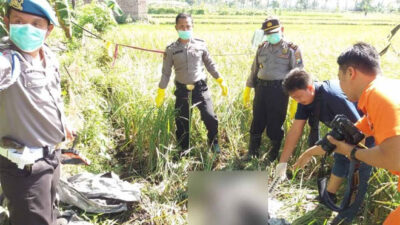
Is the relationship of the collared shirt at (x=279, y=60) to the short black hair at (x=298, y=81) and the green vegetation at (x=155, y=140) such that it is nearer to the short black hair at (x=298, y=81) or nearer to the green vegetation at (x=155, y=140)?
the green vegetation at (x=155, y=140)

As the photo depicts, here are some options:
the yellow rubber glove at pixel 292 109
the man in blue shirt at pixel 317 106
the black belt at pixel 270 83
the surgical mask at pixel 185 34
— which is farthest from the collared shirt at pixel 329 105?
the surgical mask at pixel 185 34

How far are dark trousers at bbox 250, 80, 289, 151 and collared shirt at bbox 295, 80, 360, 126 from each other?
0.53m

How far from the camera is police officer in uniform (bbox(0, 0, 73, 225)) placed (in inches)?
61.7

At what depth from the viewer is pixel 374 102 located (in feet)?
4.39

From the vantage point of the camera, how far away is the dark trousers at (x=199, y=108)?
129 inches

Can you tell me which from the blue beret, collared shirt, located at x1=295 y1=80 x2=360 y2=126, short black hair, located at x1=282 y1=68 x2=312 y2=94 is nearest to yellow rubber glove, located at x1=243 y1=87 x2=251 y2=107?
collared shirt, located at x1=295 y1=80 x2=360 y2=126

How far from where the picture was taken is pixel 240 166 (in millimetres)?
3201

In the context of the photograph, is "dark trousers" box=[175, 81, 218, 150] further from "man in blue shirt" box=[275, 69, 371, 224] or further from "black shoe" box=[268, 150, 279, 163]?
"man in blue shirt" box=[275, 69, 371, 224]

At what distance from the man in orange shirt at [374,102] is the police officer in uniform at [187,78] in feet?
5.56

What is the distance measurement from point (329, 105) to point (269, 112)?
30.5 inches

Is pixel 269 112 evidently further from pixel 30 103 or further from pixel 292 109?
pixel 30 103

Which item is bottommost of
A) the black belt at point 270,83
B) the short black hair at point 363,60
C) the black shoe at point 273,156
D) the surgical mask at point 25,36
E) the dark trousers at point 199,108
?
the black shoe at point 273,156

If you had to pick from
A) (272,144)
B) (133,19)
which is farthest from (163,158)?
(133,19)

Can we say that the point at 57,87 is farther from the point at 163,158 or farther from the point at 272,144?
the point at 272,144
